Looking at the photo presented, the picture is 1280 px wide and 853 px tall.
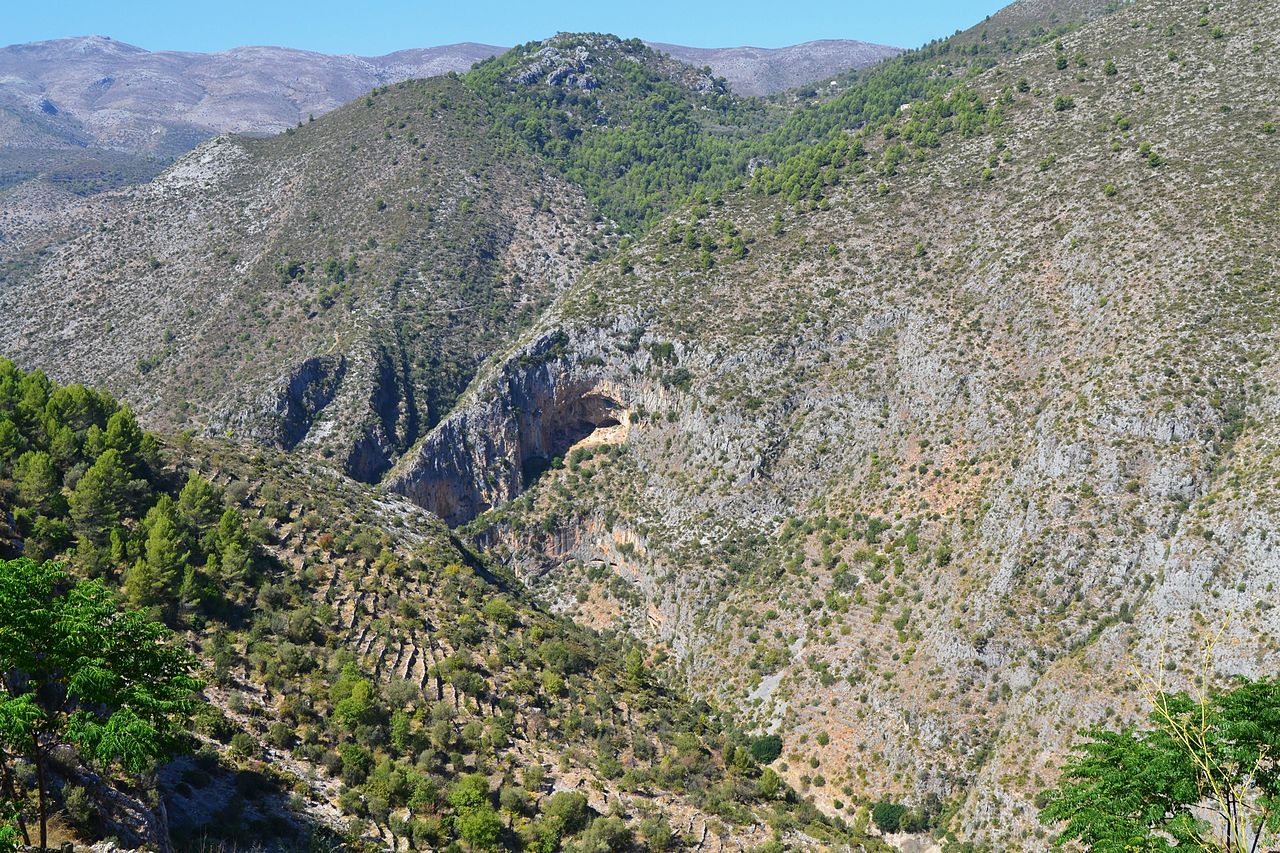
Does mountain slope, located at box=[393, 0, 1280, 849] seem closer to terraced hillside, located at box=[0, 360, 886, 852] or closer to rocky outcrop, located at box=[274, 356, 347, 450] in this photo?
terraced hillside, located at box=[0, 360, 886, 852]

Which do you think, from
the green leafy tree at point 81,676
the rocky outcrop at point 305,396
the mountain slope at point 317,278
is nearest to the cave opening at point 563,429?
the mountain slope at point 317,278

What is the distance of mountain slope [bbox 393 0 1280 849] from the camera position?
48938 millimetres

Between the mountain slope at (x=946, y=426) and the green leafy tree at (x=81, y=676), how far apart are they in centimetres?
3942

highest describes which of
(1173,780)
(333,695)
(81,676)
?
(1173,780)

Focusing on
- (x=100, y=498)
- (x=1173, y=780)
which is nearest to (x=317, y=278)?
(x=100, y=498)

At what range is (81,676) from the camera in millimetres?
18766

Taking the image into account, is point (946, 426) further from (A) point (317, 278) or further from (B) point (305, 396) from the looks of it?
(A) point (317, 278)

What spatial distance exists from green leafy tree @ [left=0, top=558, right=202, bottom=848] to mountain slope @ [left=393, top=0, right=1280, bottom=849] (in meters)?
39.4

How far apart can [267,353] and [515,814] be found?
78519mm

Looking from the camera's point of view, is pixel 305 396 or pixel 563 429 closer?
pixel 563 429

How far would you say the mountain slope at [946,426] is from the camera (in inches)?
1927

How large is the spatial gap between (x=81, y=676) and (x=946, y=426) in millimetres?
56598

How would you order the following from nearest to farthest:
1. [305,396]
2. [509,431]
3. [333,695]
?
[333,695], [509,431], [305,396]

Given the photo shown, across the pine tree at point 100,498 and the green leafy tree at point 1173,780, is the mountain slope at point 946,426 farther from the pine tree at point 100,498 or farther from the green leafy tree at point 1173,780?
the pine tree at point 100,498
